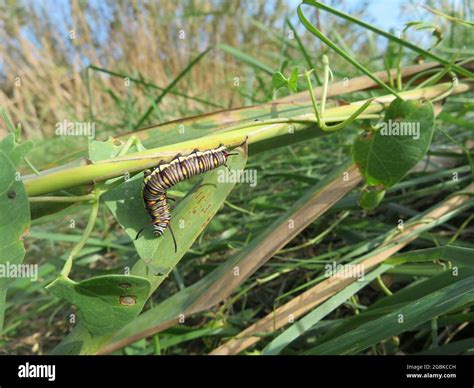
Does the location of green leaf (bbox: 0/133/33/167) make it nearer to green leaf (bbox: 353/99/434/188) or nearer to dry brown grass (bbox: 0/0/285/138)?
green leaf (bbox: 353/99/434/188)

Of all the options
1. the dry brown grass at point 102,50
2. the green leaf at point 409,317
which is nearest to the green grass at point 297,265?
the green leaf at point 409,317

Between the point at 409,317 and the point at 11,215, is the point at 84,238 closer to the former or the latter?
the point at 11,215

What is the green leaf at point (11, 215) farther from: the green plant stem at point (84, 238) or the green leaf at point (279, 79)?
the green leaf at point (279, 79)

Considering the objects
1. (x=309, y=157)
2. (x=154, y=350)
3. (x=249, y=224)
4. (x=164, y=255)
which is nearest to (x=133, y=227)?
(x=164, y=255)

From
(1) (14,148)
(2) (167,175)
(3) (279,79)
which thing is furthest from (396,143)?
(1) (14,148)

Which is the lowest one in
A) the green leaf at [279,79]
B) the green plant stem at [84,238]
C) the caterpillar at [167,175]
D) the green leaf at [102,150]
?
the green plant stem at [84,238]
